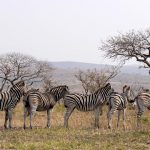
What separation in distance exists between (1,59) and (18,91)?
4105 centimetres

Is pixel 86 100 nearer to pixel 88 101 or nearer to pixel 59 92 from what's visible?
pixel 88 101

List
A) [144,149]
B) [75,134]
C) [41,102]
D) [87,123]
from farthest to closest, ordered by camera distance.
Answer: [87,123] → [41,102] → [75,134] → [144,149]

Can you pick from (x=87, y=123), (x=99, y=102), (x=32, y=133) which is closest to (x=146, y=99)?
(x=99, y=102)

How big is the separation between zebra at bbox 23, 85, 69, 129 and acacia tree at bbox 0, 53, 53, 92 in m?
34.6

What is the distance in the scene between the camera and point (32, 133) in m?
14.1

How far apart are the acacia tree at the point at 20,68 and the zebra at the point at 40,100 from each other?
1361 inches

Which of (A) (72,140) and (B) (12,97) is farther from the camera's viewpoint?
(B) (12,97)

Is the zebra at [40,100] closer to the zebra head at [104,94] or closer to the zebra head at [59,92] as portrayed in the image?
the zebra head at [59,92]

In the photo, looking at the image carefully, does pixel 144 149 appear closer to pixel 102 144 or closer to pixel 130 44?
pixel 102 144

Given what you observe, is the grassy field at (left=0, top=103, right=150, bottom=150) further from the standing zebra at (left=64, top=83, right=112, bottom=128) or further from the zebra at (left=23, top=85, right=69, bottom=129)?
the standing zebra at (left=64, top=83, right=112, bottom=128)

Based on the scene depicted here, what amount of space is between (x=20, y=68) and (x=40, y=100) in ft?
127

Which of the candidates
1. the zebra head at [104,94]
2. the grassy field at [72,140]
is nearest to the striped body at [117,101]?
the zebra head at [104,94]

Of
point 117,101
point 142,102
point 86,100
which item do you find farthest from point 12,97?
point 142,102

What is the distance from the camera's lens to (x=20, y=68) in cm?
5466
